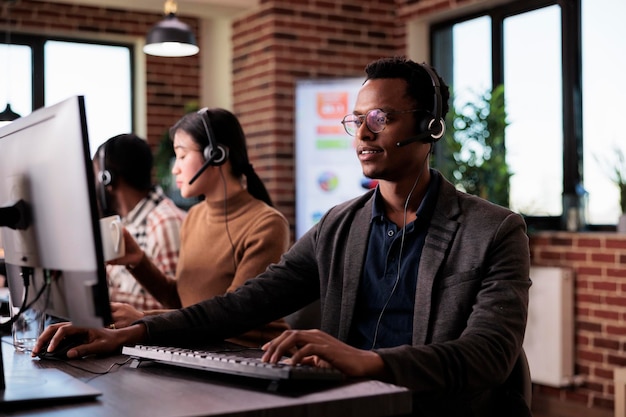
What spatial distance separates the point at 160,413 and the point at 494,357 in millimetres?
671

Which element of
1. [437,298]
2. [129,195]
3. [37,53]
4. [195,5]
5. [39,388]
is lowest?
[39,388]

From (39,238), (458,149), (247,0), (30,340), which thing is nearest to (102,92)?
(247,0)

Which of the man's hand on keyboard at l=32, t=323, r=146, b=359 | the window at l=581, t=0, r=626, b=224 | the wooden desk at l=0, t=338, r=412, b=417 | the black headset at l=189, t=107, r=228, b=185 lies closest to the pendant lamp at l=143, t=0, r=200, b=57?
the black headset at l=189, t=107, r=228, b=185

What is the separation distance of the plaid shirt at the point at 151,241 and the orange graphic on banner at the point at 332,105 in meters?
2.25

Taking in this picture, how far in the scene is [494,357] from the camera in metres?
1.54

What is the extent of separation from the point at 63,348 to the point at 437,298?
2.59ft

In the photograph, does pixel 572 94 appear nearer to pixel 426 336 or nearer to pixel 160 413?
pixel 426 336

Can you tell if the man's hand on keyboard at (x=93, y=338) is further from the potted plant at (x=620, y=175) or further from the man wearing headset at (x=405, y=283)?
the potted plant at (x=620, y=175)

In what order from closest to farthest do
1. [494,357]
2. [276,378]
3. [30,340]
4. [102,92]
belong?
[276,378], [494,357], [30,340], [102,92]

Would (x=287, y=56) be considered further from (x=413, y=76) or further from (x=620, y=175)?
(x=413, y=76)

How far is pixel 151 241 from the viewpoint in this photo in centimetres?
308

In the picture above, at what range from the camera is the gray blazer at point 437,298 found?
1.50m

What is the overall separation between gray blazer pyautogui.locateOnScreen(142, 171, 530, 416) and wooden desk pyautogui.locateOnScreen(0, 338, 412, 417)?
13 cm

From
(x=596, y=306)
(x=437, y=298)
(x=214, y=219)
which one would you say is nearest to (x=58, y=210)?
(x=437, y=298)
